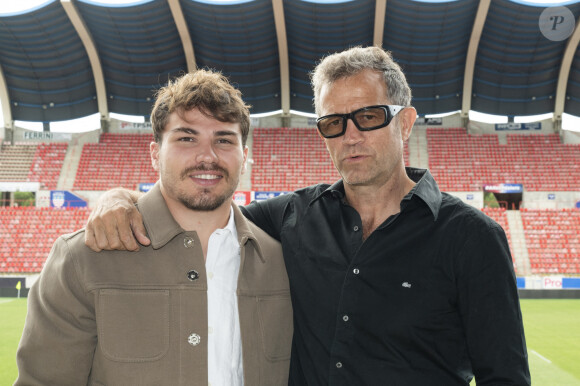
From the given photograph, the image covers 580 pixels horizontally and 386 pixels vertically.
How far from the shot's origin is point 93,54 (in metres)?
27.6

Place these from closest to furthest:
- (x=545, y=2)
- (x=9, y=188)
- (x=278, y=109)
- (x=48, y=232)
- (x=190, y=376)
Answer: (x=190, y=376) < (x=48, y=232) < (x=545, y=2) < (x=9, y=188) < (x=278, y=109)

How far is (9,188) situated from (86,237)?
29622mm

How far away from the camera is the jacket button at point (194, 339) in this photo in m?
2.35

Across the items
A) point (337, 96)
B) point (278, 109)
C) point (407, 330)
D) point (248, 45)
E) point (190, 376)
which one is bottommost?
point (190, 376)

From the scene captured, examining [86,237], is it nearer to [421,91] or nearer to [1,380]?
[1,380]

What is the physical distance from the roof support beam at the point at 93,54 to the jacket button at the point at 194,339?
85.9 ft

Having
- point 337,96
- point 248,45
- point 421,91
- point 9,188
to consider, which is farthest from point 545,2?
point 9,188

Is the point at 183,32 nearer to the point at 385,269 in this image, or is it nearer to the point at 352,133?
the point at 352,133

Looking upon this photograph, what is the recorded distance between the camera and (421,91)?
103 ft

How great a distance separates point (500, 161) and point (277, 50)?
16409mm

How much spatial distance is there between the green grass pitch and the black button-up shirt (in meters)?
6.14

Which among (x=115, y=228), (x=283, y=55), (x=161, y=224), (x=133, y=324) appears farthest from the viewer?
(x=283, y=55)

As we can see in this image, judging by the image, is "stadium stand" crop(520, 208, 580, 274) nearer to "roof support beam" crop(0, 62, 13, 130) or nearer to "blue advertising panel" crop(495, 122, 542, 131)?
"blue advertising panel" crop(495, 122, 542, 131)

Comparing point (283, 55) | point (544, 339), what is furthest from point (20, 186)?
point (544, 339)
